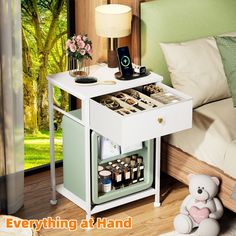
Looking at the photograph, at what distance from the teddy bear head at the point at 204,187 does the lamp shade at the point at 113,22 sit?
837mm

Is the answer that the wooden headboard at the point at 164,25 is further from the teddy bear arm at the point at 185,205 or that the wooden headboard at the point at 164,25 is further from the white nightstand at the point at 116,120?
the teddy bear arm at the point at 185,205

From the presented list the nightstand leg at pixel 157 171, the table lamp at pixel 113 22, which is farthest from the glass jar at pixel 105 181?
the table lamp at pixel 113 22

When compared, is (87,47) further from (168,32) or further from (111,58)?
(168,32)

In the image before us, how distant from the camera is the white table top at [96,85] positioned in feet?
11.8

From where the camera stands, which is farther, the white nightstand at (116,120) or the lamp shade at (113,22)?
the lamp shade at (113,22)

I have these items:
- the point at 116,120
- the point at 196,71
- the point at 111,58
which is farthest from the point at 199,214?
the point at 111,58

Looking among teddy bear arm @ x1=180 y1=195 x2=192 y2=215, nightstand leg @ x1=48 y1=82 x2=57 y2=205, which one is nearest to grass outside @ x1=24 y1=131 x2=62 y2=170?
nightstand leg @ x1=48 y1=82 x2=57 y2=205

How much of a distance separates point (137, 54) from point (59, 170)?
86cm

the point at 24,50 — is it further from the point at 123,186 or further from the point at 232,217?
the point at 232,217

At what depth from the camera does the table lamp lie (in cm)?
376

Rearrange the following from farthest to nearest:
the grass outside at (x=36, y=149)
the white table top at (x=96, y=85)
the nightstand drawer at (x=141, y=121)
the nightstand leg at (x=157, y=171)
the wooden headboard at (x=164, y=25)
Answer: the grass outside at (x=36, y=149), the wooden headboard at (x=164, y=25), the nightstand leg at (x=157, y=171), the white table top at (x=96, y=85), the nightstand drawer at (x=141, y=121)

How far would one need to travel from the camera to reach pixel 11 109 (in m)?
3.73

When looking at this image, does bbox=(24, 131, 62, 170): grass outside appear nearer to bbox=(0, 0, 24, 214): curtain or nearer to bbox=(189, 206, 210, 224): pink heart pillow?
bbox=(0, 0, 24, 214): curtain

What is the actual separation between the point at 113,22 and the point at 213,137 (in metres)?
0.77
